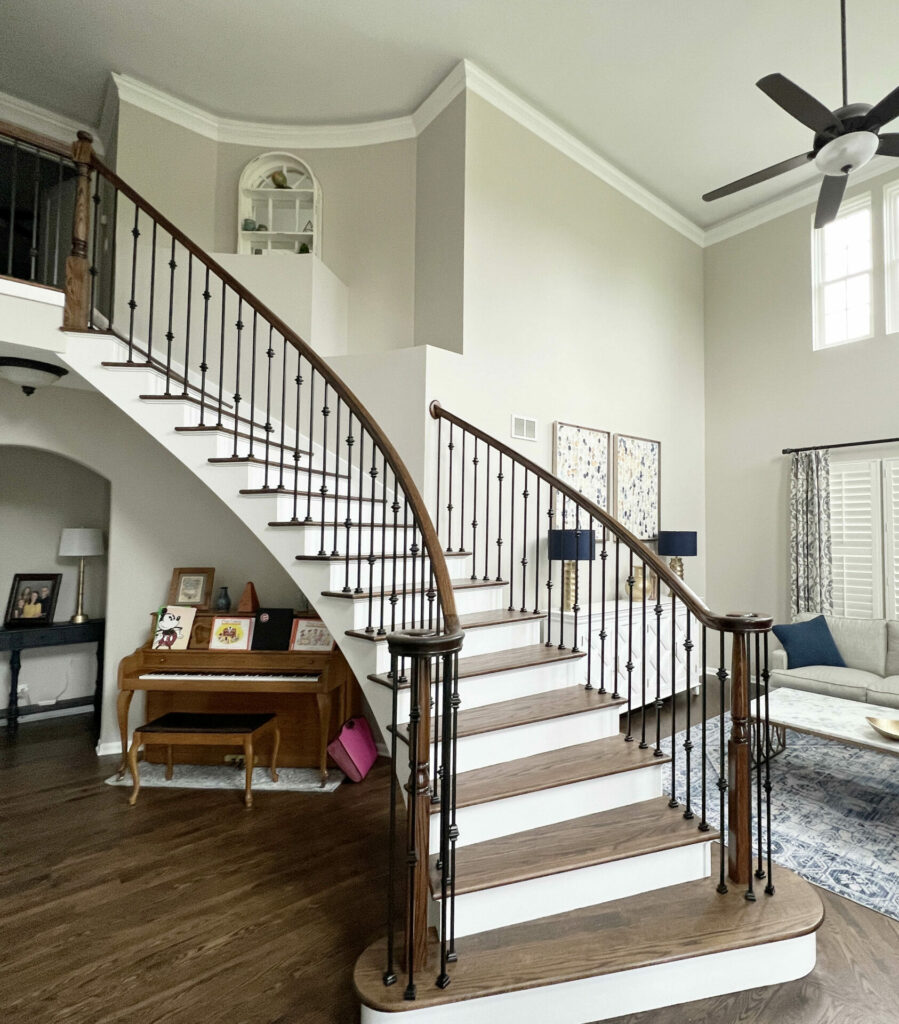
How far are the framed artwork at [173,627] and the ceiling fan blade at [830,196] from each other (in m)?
4.80

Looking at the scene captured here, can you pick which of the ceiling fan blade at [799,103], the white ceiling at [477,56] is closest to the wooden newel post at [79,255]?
the white ceiling at [477,56]

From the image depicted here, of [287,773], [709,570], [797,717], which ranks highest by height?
[709,570]

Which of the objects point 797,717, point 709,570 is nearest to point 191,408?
point 797,717

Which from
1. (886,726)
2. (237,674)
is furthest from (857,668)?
(237,674)

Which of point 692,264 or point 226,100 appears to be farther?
point 692,264

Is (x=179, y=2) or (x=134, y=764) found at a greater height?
(x=179, y=2)

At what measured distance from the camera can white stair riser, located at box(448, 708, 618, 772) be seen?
255 cm

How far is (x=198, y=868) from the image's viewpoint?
2.74m

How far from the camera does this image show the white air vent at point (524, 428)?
187 inches

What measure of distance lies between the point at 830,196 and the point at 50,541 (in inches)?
253

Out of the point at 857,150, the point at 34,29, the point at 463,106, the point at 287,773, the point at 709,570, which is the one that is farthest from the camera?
the point at 709,570

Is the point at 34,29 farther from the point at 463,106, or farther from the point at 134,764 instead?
the point at 134,764

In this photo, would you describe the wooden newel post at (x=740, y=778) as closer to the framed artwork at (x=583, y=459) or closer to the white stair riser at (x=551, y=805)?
the white stair riser at (x=551, y=805)

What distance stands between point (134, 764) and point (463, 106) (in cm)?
516
